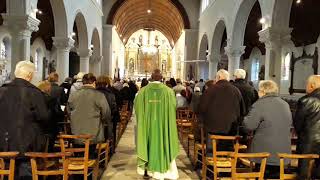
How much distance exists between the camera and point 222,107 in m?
6.52

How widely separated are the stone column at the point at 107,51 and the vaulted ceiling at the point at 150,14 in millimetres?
613

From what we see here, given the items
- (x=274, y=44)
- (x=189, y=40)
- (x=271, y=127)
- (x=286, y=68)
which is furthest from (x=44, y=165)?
(x=189, y=40)

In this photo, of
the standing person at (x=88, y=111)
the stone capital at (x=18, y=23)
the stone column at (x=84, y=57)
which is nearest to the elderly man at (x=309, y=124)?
the standing person at (x=88, y=111)

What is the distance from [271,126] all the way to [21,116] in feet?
10.2

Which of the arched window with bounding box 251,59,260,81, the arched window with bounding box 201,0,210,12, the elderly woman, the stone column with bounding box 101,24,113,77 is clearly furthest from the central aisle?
the arched window with bounding box 251,59,260,81

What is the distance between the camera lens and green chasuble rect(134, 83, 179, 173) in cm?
659

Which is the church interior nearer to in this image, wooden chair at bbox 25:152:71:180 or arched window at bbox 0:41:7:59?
arched window at bbox 0:41:7:59

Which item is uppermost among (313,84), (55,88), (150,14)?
(150,14)

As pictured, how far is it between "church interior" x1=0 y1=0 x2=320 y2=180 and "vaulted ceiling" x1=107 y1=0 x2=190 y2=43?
0.12 metres

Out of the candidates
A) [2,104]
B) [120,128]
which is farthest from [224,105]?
[120,128]

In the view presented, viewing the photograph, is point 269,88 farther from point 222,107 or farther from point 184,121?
point 184,121

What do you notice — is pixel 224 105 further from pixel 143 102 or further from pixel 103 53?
pixel 103 53

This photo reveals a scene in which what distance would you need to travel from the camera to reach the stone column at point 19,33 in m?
11.3

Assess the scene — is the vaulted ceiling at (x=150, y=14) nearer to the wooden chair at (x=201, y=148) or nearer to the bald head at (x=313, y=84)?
the wooden chair at (x=201, y=148)
